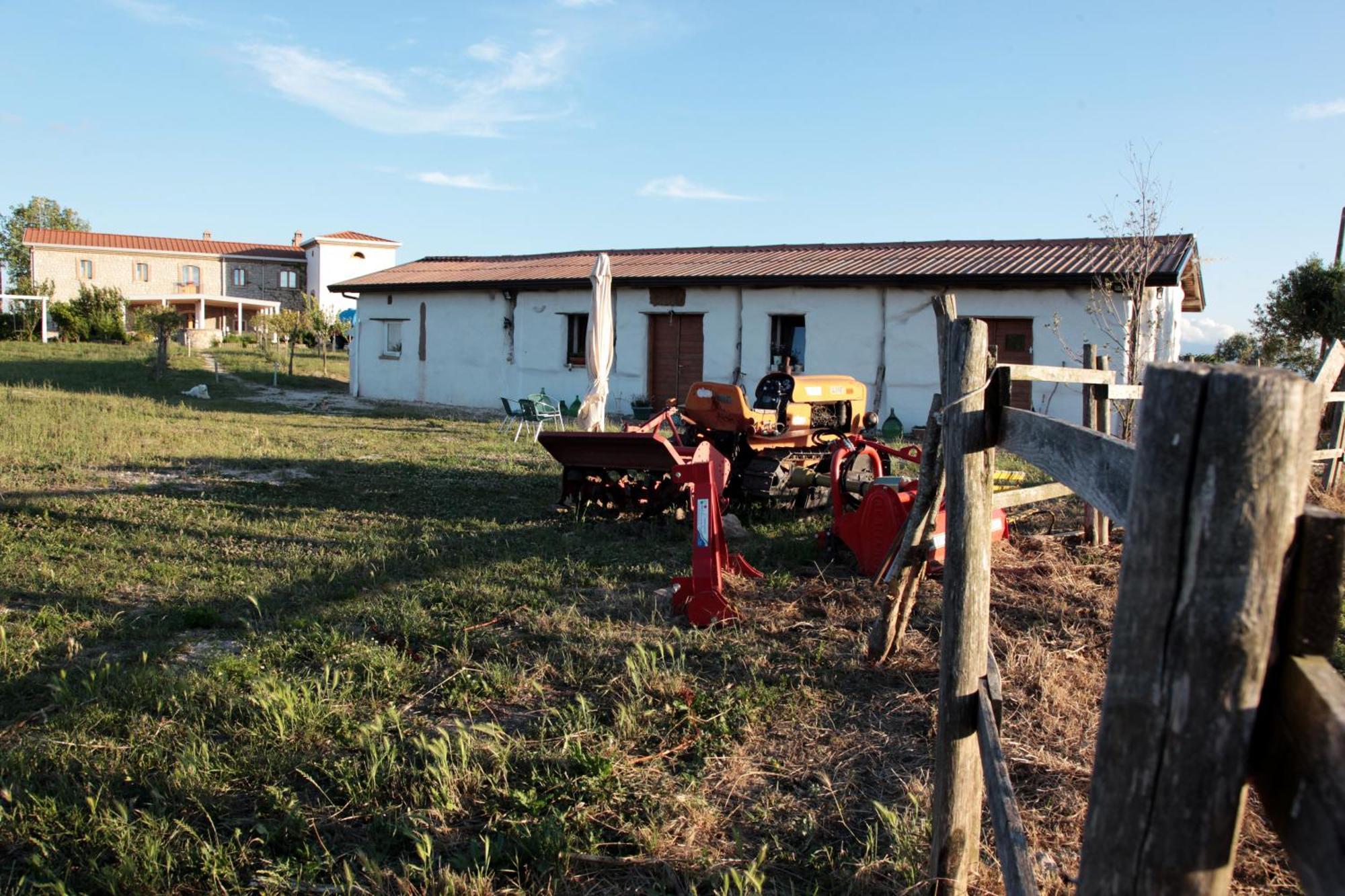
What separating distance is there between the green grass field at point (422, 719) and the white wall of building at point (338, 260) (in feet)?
146

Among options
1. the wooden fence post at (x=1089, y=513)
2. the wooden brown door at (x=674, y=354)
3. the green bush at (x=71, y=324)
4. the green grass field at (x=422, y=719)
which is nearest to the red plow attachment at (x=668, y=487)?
the green grass field at (x=422, y=719)

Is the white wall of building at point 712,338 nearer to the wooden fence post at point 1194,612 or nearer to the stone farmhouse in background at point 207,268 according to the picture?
the wooden fence post at point 1194,612

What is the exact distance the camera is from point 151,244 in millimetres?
51312

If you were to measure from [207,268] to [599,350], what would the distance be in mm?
49033

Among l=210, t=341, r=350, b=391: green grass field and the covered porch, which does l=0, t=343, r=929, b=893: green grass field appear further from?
the covered porch

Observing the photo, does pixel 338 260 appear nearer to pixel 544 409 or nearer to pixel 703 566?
pixel 544 409

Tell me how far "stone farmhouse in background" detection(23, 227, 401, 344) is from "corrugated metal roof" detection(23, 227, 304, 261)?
1.5 inches

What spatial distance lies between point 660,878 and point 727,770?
65 cm

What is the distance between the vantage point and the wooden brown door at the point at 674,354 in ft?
59.1

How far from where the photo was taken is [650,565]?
619cm

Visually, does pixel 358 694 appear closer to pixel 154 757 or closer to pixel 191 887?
pixel 154 757

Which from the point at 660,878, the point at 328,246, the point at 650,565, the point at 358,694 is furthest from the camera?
the point at 328,246

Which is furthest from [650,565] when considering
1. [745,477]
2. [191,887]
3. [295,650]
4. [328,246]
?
[328,246]

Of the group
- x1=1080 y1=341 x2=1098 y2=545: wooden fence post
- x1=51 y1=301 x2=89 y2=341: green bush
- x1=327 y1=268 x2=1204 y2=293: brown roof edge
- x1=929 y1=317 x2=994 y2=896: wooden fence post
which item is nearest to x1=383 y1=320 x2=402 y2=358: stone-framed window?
x1=327 y1=268 x2=1204 y2=293: brown roof edge
